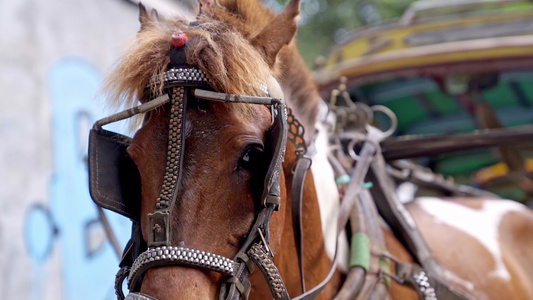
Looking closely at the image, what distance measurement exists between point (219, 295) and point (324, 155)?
32.8 inches

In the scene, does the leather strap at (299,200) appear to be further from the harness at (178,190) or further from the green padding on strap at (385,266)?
the green padding on strap at (385,266)

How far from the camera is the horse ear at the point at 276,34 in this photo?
1.55 m

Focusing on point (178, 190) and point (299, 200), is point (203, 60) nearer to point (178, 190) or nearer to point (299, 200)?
point (178, 190)

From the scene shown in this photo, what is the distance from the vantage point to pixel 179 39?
4.70ft

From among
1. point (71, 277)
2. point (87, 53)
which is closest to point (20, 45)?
point (87, 53)

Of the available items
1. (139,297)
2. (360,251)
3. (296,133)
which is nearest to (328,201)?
(360,251)

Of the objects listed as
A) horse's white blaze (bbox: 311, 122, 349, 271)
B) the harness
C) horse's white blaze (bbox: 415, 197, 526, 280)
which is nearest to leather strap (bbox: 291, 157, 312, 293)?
the harness

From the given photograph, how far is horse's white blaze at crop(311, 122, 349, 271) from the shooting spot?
72.4 inches

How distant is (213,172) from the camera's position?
1329 mm

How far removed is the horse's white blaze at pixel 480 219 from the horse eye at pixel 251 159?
4.52 ft

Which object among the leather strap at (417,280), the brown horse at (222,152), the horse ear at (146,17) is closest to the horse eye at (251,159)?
the brown horse at (222,152)

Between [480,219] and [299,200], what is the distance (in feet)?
4.35

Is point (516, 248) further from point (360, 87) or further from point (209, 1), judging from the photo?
point (360, 87)

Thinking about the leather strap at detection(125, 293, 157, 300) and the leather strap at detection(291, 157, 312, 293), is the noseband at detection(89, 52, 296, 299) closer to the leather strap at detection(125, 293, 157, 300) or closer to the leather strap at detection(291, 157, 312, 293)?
the leather strap at detection(125, 293, 157, 300)
